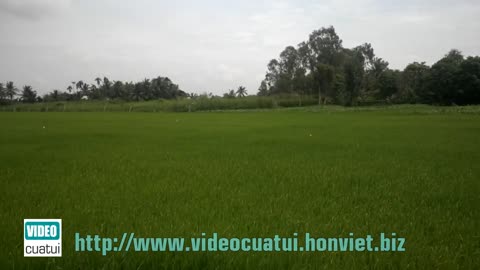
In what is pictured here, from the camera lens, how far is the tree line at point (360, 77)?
43.8 metres

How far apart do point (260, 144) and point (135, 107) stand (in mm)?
39998

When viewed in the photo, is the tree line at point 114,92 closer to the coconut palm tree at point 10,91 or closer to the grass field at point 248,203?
the coconut palm tree at point 10,91

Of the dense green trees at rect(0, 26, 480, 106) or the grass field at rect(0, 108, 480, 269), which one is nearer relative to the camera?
the grass field at rect(0, 108, 480, 269)

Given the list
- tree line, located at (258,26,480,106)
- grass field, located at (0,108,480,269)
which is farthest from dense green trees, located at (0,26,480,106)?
grass field, located at (0,108,480,269)

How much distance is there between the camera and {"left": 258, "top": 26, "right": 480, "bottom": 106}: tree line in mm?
43812

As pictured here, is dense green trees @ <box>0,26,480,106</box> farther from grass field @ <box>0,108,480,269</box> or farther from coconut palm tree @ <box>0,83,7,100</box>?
grass field @ <box>0,108,480,269</box>

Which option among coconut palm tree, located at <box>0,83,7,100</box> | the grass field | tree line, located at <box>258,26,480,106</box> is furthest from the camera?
coconut palm tree, located at <box>0,83,7,100</box>

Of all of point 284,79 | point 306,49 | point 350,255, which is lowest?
point 350,255

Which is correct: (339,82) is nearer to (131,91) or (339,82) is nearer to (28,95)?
(131,91)

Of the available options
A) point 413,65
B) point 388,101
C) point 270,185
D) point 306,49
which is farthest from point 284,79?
point 270,185

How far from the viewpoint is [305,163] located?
621cm

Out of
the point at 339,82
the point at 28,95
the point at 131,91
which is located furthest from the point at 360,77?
the point at 28,95

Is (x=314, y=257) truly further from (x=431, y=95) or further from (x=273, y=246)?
(x=431, y=95)

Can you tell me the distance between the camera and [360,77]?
49344 mm
